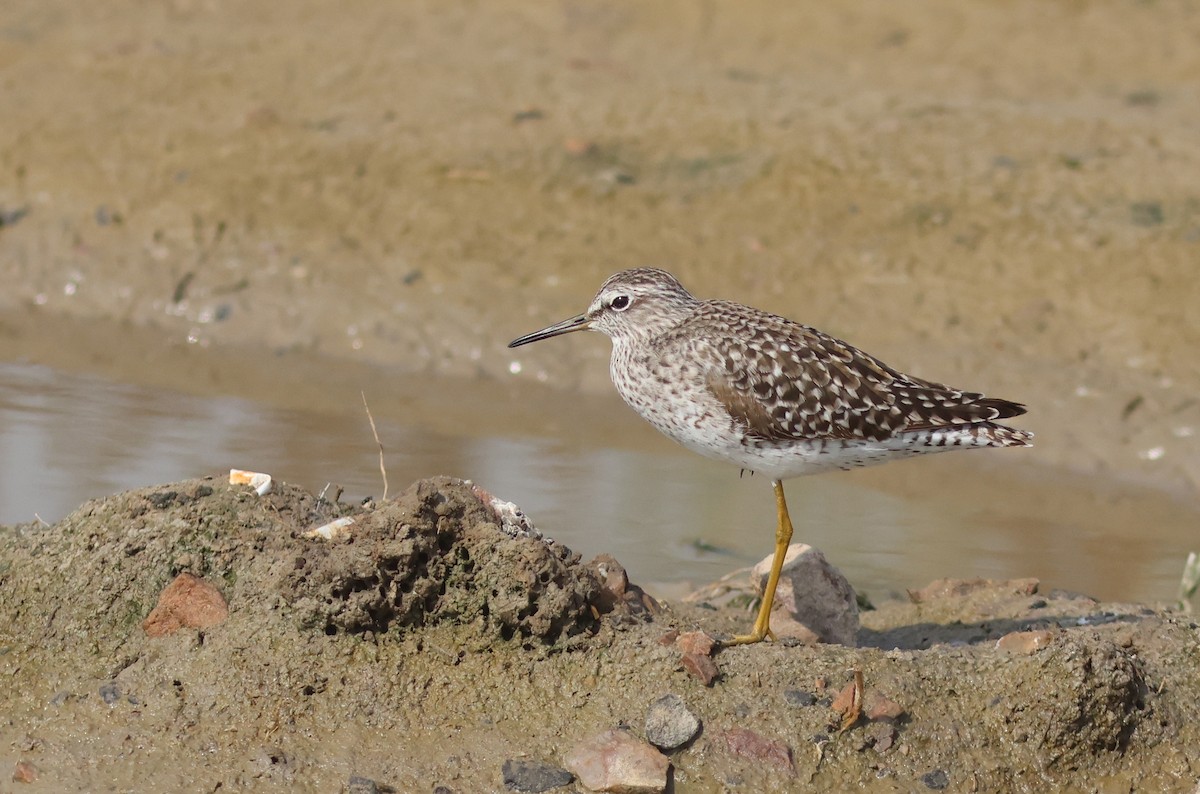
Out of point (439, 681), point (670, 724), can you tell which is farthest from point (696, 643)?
point (439, 681)

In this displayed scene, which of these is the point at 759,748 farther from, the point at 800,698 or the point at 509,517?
the point at 509,517

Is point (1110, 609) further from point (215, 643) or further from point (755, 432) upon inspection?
point (215, 643)

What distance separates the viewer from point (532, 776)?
497 cm

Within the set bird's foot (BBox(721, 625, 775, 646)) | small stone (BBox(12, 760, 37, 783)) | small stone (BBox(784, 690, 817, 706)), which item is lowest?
small stone (BBox(12, 760, 37, 783))

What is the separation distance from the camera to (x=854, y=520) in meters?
8.50

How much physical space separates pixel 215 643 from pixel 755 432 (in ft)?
7.46

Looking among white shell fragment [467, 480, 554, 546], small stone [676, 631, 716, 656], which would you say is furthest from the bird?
white shell fragment [467, 480, 554, 546]

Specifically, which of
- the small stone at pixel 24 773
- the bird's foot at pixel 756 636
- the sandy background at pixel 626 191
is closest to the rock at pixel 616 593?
the bird's foot at pixel 756 636

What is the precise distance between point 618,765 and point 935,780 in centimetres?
109

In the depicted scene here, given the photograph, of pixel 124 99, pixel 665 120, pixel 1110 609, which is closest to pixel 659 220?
pixel 665 120

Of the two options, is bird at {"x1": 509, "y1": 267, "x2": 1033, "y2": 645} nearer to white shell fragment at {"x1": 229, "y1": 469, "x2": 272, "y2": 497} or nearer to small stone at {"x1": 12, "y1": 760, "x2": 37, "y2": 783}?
white shell fragment at {"x1": 229, "y1": 469, "x2": 272, "y2": 497}

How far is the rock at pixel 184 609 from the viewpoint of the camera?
541 centimetres

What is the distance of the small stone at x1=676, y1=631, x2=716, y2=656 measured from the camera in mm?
5391

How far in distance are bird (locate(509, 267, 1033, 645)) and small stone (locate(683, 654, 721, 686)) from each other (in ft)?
2.44
